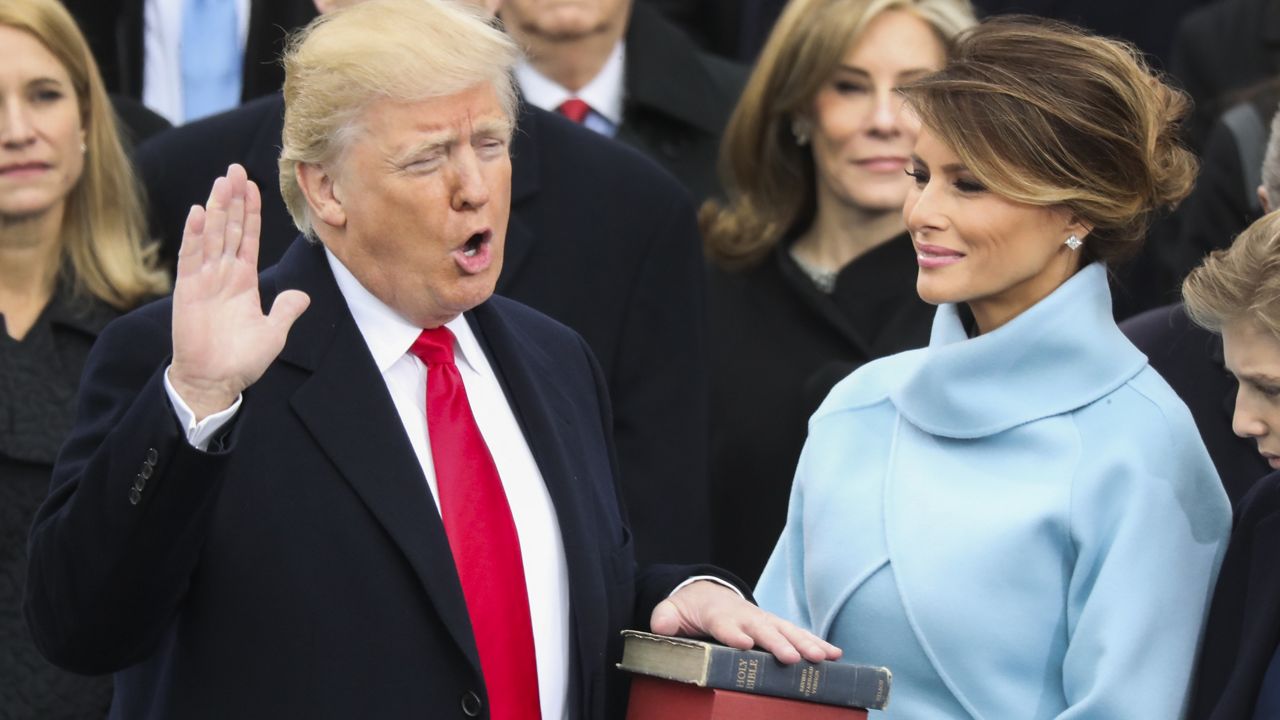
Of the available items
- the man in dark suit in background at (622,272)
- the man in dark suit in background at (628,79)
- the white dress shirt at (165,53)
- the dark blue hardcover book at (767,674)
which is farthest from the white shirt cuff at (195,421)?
the white dress shirt at (165,53)

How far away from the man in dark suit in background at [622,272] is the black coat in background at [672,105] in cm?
94

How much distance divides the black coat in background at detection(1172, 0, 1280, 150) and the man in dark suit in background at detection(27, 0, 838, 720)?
3.19 metres

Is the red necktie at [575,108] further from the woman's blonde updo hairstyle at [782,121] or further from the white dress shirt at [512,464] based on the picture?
the white dress shirt at [512,464]

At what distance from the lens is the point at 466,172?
10.1ft

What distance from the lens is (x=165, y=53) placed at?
554 centimetres

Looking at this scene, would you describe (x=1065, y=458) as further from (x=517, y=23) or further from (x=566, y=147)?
(x=517, y=23)

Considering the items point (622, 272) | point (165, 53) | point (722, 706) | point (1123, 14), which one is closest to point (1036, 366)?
point (722, 706)

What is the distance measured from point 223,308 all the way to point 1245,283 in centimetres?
157

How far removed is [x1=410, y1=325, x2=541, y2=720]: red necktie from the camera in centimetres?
301

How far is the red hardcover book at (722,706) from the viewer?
9.69ft

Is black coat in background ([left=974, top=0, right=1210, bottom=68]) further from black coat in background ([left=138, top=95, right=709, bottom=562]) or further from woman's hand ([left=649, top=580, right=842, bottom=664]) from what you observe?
woman's hand ([left=649, top=580, right=842, bottom=664])

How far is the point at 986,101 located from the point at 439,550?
1139 mm

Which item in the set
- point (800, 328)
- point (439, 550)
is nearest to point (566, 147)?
point (800, 328)

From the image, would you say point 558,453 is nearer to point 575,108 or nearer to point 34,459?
point 34,459
